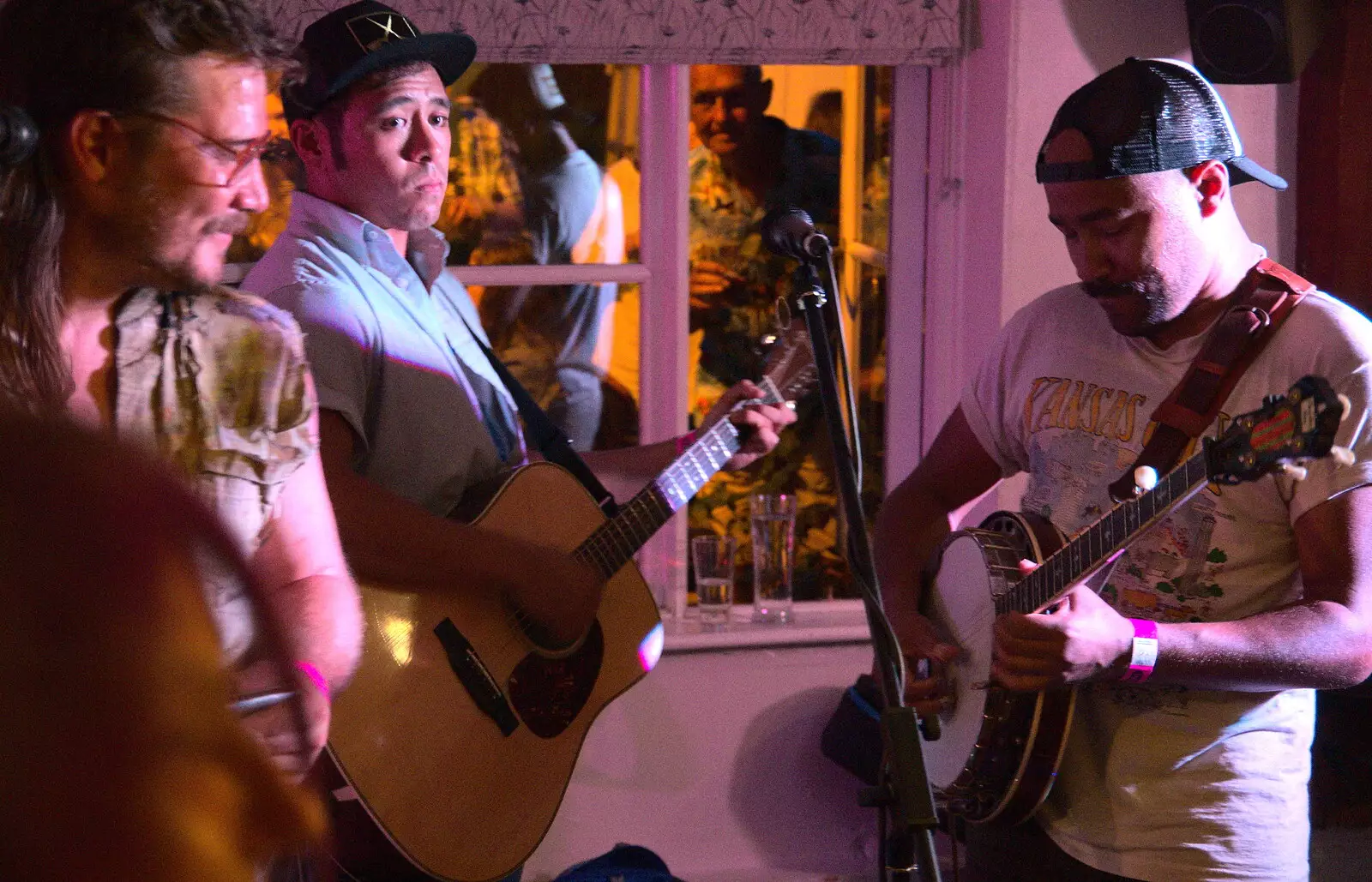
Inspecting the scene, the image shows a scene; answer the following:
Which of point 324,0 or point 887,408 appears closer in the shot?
point 324,0

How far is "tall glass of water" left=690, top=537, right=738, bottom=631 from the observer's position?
3.40 metres

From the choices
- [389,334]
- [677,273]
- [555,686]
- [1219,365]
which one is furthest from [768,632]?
[1219,365]

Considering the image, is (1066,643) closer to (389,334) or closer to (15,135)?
(389,334)

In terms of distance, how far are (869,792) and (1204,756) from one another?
1.68ft

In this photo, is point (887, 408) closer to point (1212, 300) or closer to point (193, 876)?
point (1212, 300)

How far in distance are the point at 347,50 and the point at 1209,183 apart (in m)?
1.36

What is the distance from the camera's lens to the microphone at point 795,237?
1637mm

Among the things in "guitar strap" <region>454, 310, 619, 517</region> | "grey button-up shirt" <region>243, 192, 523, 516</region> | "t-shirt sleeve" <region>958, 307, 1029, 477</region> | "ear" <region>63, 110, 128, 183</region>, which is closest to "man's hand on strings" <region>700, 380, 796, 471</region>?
"guitar strap" <region>454, 310, 619, 517</region>

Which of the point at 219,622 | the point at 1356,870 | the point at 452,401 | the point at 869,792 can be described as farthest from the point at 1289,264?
the point at 219,622

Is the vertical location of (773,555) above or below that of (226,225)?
below

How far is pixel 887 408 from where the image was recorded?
11.9 ft

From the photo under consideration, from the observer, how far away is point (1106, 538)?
5.88ft

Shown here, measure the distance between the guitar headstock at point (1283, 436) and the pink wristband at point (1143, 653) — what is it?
0.75 ft

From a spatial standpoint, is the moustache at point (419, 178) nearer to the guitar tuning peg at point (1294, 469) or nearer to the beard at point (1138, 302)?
the beard at point (1138, 302)
